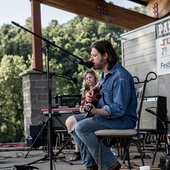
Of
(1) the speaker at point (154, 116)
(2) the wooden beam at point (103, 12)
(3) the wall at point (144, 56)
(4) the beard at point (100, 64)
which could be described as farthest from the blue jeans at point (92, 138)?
(2) the wooden beam at point (103, 12)

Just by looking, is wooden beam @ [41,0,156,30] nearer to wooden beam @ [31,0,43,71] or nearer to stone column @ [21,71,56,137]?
wooden beam @ [31,0,43,71]

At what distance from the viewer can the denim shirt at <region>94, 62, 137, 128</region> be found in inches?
124

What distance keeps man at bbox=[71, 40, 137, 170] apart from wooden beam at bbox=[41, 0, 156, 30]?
16.9 ft

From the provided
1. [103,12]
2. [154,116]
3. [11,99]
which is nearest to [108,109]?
[154,116]

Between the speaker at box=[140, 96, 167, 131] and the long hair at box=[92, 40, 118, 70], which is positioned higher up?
the long hair at box=[92, 40, 118, 70]

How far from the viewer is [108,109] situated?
3.14m

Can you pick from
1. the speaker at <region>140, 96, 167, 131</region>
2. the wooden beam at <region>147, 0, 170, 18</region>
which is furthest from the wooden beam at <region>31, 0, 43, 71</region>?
the speaker at <region>140, 96, 167, 131</region>

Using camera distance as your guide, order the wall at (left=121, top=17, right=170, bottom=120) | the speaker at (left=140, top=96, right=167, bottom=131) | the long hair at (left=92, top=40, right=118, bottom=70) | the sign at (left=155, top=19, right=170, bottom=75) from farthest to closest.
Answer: the wall at (left=121, top=17, right=170, bottom=120) → the sign at (left=155, top=19, right=170, bottom=75) → the speaker at (left=140, top=96, right=167, bottom=131) → the long hair at (left=92, top=40, right=118, bottom=70)

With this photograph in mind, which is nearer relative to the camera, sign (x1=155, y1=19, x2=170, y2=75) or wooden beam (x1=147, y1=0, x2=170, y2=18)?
sign (x1=155, y1=19, x2=170, y2=75)

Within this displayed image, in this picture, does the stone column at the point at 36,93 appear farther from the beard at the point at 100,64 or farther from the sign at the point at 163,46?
the beard at the point at 100,64

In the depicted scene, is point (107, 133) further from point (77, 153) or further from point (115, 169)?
point (77, 153)

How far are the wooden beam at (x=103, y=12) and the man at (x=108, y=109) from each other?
5157 mm

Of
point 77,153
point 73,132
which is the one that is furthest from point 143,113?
point 73,132

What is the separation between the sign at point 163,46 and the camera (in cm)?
675
